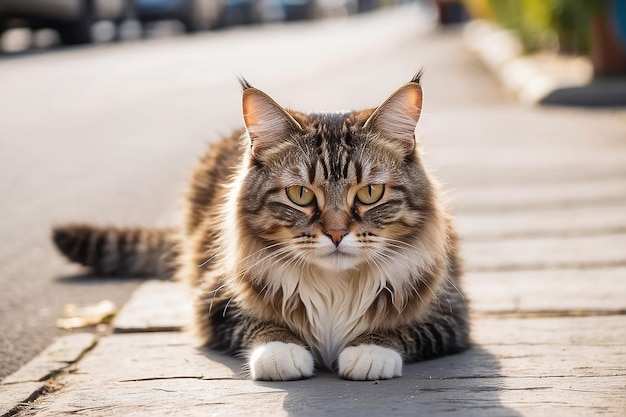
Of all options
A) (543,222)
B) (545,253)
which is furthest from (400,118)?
(543,222)

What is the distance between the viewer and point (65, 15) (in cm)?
2005

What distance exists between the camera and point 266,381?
358 cm

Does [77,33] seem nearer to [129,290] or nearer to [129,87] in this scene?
[129,87]

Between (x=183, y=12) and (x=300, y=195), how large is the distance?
23930 millimetres

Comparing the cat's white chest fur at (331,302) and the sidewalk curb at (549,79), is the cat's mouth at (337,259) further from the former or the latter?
the sidewalk curb at (549,79)

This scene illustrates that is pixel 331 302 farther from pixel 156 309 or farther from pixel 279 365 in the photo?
pixel 156 309

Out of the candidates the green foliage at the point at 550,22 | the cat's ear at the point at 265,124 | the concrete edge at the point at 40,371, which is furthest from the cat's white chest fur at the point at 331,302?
the green foliage at the point at 550,22

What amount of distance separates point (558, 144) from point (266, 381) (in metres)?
6.75

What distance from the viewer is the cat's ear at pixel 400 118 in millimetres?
3816

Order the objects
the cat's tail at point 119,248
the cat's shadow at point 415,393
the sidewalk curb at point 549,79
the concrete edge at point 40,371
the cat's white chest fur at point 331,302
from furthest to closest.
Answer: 1. the sidewalk curb at point 549,79
2. the cat's tail at point 119,248
3. the cat's white chest fur at point 331,302
4. the concrete edge at point 40,371
5. the cat's shadow at point 415,393

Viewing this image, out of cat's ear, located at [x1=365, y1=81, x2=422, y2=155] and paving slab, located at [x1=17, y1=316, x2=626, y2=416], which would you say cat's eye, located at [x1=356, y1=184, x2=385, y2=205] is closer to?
cat's ear, located at [x1=365, y1=81, x2=422, y2=155]

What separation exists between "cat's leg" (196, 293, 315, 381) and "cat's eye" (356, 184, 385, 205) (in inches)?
23.9

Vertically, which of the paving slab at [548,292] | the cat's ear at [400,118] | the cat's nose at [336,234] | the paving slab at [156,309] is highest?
the cat's ear at [400,118]

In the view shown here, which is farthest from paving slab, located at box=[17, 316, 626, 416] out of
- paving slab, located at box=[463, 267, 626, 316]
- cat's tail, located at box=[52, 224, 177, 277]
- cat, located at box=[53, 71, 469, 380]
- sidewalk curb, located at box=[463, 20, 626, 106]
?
sidewalk curb, located at box=[463, 20, 626, 106]
